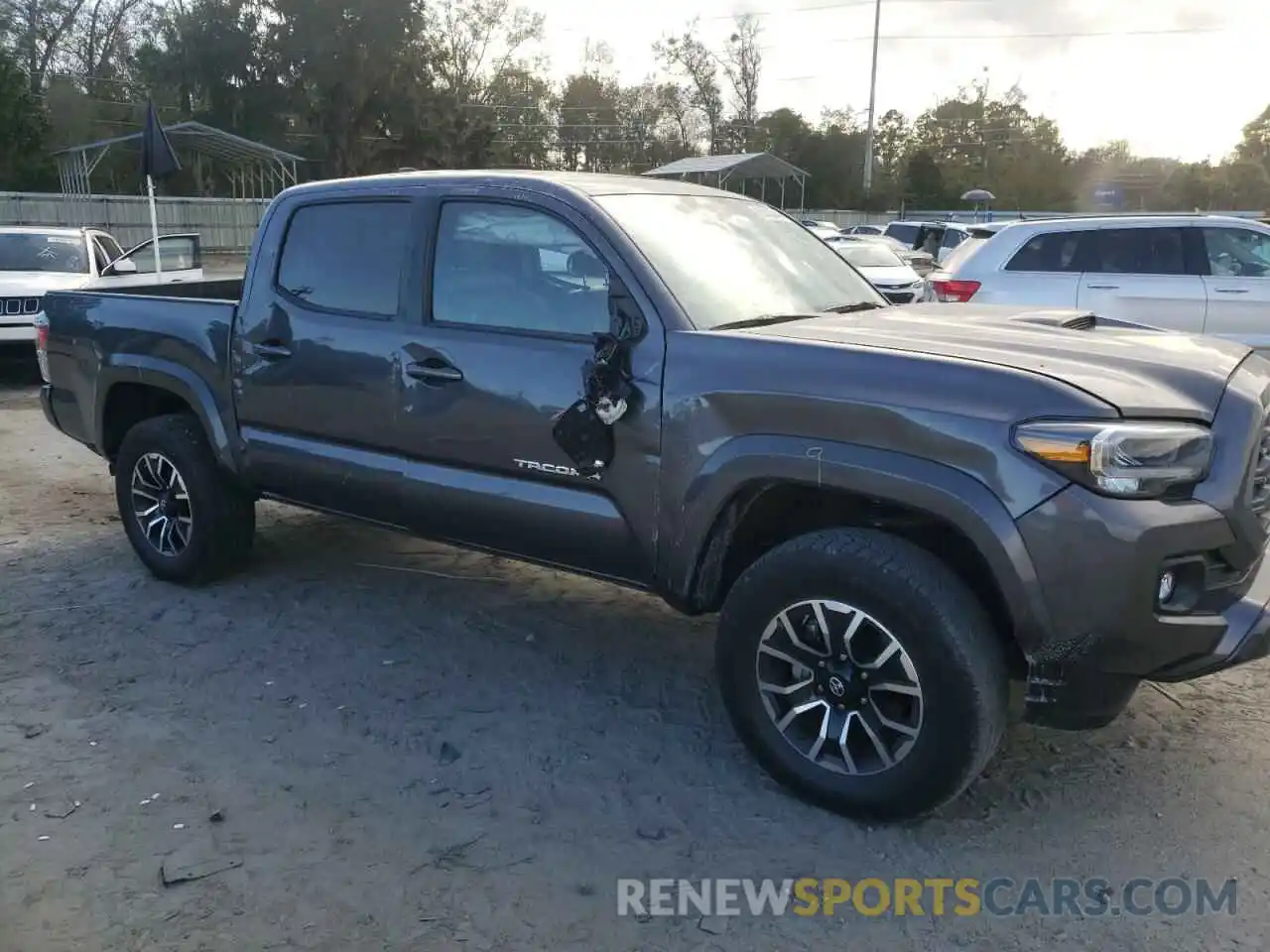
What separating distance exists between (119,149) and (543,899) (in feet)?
133

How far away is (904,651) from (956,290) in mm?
6844

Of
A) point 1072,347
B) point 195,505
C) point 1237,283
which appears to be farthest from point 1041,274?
point 195,505

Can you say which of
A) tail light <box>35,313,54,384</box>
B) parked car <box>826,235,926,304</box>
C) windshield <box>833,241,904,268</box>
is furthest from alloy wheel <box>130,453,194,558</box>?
windshield <box>833,241,904,268</box>

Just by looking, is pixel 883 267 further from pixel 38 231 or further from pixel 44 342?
pixel 44 342

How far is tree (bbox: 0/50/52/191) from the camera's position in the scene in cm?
3203

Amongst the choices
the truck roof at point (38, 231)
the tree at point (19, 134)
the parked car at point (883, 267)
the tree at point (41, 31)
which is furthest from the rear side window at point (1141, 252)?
the tree at point (41, 31)

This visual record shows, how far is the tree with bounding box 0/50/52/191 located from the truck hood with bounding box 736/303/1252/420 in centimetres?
3544

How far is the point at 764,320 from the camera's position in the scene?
3.79 metres

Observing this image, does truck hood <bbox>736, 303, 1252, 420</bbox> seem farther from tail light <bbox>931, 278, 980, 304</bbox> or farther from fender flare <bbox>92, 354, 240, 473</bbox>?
tail light <bbox>931, 278, 980, 304</bbox>

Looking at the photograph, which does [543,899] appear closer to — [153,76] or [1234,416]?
[1234,416]

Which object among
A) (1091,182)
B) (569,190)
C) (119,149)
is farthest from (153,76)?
(569,190)

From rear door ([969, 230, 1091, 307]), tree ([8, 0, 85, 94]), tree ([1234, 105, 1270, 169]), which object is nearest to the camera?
rear door ([969, 230, 1091, 307])

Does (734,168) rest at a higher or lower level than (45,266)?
higher

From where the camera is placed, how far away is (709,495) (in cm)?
337
